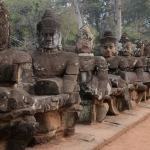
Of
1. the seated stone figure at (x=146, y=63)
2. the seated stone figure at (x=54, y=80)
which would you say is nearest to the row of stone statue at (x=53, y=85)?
the seated stone figure at (x=54, y=80)

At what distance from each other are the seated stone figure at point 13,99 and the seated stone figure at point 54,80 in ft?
2.95

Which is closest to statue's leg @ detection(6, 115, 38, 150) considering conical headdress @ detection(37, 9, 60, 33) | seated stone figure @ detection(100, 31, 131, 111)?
conical headdress @ detection(37, 9, 60, 33)

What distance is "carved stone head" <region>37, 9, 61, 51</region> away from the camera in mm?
5395

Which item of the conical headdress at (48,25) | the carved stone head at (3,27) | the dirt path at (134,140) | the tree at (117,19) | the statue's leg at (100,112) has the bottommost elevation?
the dirt path at (134,140)

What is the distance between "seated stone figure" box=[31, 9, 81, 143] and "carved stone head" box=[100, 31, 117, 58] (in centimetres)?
236

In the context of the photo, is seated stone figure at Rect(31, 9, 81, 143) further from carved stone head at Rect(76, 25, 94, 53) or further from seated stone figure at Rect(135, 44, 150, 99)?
seated stone figure at Rect(135, 44, 150, 99)

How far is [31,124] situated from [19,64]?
2.59 ft

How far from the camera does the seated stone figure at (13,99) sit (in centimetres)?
399

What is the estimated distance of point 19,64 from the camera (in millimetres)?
4184

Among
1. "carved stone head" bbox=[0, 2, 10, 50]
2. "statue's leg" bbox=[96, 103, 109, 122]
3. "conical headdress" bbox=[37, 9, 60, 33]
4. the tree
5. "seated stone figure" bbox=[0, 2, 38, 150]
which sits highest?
the tree

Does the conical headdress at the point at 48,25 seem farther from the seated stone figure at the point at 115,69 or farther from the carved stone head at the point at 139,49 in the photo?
the carved stone head at the point at 139,49

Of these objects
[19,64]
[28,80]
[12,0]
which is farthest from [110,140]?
[12,0]

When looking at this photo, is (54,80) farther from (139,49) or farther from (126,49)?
(139,49)

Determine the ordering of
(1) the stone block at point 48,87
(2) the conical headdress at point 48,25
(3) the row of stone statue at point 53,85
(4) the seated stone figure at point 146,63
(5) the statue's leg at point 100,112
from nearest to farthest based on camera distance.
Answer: (3) the row of stone statue at point 53,85 → (1) the stone block at point 48,87 → (2) the conical headdress at point 48,25 → (5) the statue's leg at point 100,112 → (4) the seated stone figure at point 146,63
